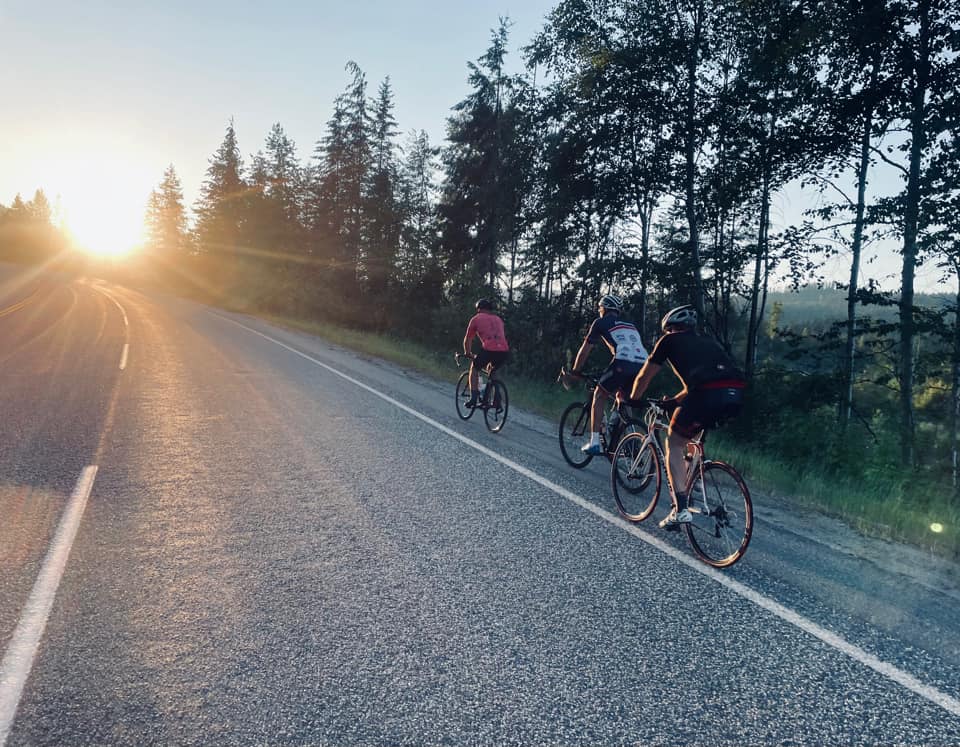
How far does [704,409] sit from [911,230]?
9000 millimetres

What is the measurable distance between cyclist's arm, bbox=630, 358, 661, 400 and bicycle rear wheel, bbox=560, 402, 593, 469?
80.0 inches

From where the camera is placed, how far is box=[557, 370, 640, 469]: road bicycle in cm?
663

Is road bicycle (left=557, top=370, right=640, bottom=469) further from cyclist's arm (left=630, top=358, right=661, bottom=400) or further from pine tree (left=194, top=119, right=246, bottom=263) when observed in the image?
pine tree (left=194, top=119, right=246, bottom=263)

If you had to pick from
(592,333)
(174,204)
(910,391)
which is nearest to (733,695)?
(592,333)

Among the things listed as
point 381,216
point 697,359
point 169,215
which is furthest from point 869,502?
point 169,215

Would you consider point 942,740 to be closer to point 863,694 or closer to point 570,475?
point 863,694

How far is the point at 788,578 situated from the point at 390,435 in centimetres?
529

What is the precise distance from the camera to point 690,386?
180 inches

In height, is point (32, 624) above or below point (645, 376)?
below

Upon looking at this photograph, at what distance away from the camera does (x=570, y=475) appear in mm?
6668

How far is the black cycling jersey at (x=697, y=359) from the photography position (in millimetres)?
4480

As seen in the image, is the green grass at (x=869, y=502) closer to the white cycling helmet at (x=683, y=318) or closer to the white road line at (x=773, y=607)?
the white road line at (x=773, y=607)

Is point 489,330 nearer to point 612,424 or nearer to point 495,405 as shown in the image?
point 495,405

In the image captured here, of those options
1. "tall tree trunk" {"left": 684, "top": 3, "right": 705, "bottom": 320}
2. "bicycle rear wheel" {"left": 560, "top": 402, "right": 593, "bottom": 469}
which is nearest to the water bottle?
"bicycle rear wheel" {"left": 560, "top": 402, "right": 593, "bottom": 469}
